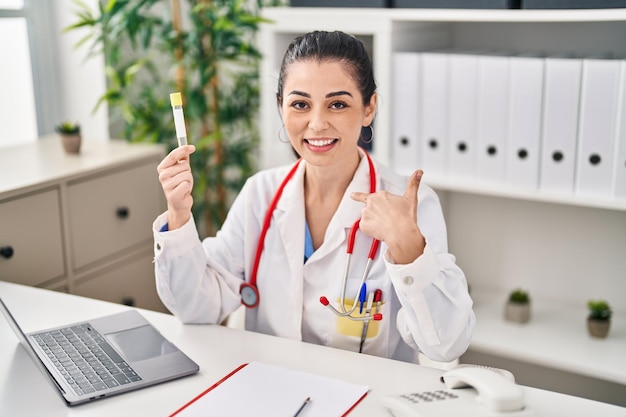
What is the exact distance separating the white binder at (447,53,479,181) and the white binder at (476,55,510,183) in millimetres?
17

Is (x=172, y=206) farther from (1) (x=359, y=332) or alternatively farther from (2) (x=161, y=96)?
(2) (x=161, y=96)

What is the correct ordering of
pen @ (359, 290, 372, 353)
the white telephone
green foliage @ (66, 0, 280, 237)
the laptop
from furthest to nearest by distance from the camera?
green foliage @ (66, 0, 280, 237)
pen @ (359, 290, 372, 353)
the laptop
the white telephone

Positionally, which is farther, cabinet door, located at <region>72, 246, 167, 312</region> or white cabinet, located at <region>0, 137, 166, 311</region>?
cabinet door, located at <region>72, 246, 167, 312</region>

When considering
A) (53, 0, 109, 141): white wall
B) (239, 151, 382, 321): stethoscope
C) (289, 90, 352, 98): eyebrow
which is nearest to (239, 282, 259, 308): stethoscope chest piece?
(239, 151, 382, 321): stethoscope

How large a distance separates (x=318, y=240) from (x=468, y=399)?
0.58 meters

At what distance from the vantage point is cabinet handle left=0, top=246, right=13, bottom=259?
6.18ft

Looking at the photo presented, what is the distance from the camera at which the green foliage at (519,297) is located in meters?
2.18

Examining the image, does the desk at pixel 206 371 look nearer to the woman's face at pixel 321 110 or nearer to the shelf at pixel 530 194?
the woman's face at pixel 321 110

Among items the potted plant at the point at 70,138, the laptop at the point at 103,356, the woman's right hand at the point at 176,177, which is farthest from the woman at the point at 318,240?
the potted plant at the point at 70,138

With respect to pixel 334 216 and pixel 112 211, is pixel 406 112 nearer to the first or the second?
pixel 334 216

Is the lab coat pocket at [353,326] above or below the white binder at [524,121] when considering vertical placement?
below

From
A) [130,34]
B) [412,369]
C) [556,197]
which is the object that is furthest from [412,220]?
[130,34]

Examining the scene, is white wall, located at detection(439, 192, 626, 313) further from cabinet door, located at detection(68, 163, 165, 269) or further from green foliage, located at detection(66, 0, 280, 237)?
cabinet door, located at detection(68, 163, 165, 269)

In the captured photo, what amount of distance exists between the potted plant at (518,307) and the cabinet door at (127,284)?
114cm
